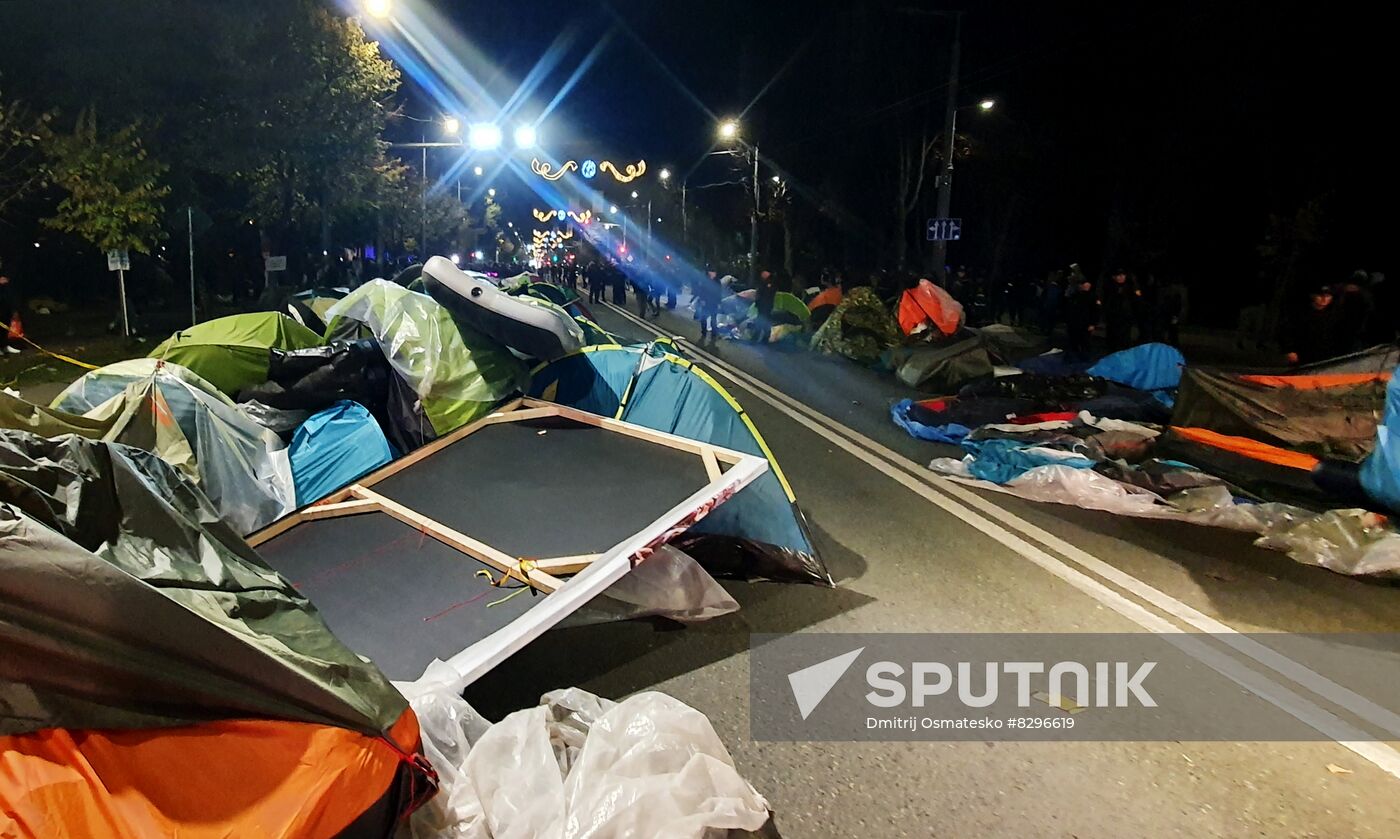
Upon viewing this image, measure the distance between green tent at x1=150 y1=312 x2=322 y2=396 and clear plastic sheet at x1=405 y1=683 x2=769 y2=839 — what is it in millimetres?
3783

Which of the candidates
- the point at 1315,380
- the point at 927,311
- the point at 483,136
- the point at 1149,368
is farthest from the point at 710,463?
the point at 483,136

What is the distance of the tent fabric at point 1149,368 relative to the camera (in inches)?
401

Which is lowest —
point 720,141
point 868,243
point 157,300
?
point 157,300

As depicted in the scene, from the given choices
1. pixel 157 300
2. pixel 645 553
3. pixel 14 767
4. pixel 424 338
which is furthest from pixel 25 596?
pixel 157 300

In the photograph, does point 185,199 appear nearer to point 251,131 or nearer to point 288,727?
point 251,131

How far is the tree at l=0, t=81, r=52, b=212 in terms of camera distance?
12586mm

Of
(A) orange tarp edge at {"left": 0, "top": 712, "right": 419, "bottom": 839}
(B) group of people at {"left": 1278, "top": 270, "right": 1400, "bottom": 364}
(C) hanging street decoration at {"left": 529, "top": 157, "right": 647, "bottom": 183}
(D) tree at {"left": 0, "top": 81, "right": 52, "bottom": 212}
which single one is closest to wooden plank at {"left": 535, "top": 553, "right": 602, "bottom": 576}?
(A) orange tarp edge at {"left": 0, "top": 712, "right": 419, "bottom": 839}

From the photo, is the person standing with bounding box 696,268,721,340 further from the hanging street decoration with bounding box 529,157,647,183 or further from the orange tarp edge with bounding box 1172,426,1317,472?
the hanging street decoration with bounding box 529,157,647,183

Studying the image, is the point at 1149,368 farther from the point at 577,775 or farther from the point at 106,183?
the point at 106,183

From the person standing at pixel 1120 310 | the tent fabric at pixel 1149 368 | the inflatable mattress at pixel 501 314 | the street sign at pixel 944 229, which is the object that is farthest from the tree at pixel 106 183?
the person standing at pixel 1120 310

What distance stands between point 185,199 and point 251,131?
2.21 metres

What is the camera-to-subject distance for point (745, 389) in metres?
12.2

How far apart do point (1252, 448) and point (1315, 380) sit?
3.29ft

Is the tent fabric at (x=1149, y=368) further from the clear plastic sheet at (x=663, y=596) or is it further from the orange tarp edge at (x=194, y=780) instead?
the orange tarp edge at (x=194, y=780)
